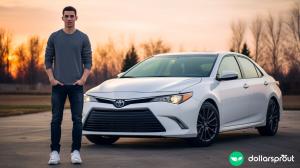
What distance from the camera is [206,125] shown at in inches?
420

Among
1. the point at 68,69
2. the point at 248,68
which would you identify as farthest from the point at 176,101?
the point at 248,68

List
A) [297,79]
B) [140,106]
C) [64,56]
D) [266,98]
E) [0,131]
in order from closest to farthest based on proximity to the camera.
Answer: [64,56]
[140,106]
[266,98]
[0,131]
[297,79]

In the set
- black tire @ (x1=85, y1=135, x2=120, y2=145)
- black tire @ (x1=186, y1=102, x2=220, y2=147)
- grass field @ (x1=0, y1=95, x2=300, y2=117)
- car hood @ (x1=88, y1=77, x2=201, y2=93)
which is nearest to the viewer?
car hood @ (x1=88, y1=77, x2=201, y2=93)

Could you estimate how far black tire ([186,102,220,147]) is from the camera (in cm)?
1051

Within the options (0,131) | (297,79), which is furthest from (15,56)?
(0,131)

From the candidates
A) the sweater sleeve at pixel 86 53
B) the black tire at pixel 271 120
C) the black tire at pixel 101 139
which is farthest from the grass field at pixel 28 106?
the sweater sleeve at pixel 86 53

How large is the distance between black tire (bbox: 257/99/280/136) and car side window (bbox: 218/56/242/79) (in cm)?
120

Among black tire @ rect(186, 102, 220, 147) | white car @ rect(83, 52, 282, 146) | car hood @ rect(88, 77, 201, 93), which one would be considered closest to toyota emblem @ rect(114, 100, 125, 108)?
white car @ rect(83, 52, 282, 146)

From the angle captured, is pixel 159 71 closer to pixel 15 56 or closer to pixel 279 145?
pixel 279 145

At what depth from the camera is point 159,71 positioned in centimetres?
1177

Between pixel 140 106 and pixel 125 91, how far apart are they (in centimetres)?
42

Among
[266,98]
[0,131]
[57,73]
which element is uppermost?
[57,73]

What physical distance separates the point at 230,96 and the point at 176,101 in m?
1.63

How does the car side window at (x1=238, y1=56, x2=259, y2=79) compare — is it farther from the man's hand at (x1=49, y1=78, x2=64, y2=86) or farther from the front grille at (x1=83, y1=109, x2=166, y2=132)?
the man's hand at (x1=49, y1=78, x2=64, y2=86)
